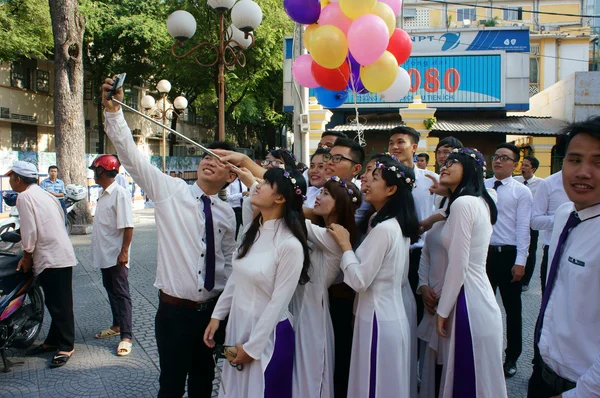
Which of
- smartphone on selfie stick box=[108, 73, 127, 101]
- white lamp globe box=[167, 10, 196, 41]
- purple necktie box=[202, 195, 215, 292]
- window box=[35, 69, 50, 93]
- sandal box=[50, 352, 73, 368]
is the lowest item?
sandal box=[50, 352, 73, 368]

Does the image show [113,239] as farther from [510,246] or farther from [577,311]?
[577,311]

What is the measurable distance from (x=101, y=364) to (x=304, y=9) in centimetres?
427

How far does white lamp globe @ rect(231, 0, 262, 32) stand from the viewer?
6520 millimetres

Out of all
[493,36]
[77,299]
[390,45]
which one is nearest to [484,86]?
[493,36]

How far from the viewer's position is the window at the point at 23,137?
2256cm

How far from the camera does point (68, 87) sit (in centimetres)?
1066

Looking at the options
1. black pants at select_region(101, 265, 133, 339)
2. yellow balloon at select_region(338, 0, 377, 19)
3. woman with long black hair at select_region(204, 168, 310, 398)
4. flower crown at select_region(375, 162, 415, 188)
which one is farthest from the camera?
yellow balloon at select_region(338, 0, 377, 19)

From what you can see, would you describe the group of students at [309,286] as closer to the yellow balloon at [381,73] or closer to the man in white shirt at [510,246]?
the man in white shirt at [510,246]

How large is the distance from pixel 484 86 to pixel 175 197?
1792cm

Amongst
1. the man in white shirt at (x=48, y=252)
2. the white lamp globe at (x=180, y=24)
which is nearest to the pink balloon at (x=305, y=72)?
the white lamp globe at (x=180, y=24)

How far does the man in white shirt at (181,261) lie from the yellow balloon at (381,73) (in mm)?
2877

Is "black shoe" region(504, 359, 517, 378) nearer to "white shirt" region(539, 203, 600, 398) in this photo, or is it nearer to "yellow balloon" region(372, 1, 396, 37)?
"white shirt" region(539, 203, 600, 398)

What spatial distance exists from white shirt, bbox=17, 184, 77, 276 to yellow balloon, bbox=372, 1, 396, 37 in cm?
383

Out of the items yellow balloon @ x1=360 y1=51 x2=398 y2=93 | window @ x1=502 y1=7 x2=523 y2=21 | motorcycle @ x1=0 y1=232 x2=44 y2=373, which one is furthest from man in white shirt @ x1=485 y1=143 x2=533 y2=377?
window @ x1=502 y1=7 x2=523 y2=21
